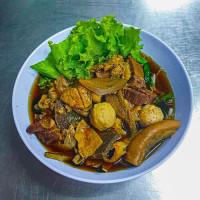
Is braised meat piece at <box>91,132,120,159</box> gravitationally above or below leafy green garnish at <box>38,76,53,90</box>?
below

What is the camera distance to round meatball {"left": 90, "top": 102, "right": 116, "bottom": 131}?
234 centimetres

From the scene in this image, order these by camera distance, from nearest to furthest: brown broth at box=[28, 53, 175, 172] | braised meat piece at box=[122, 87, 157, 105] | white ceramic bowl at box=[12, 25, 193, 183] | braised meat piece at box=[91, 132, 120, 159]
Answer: white ceramic bowl at box=[12, 25, 193, 183] < braised meat piece at box=[91, 132, 120, 159] < brown broth at box=[28, 53, 175, 172] < braised meat piece at box=[122, 87, 157, 105]

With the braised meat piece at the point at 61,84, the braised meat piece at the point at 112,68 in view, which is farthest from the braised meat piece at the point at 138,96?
the braised meat piece at the point at 61,84

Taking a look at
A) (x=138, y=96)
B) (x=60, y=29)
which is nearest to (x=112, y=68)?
(x=138, y=96)

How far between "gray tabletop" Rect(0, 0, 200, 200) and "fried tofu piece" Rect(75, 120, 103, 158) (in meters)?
0.57

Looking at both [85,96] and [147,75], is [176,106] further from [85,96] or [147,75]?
[85,96]

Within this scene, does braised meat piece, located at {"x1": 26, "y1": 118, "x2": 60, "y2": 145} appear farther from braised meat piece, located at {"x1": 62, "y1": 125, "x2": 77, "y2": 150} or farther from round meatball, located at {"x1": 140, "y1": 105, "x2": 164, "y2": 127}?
round meatball, located at {"x1": 140, "y1": 105, "x2": 164, "y2": 127}

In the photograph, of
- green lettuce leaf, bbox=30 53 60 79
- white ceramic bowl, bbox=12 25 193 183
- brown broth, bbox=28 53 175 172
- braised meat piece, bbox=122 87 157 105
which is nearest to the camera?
white ceramic bowl, bbox=12 25 193 183

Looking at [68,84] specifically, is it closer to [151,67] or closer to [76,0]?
[151,67]

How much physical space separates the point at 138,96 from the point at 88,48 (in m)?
0.79

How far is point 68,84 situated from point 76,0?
2.37 metres

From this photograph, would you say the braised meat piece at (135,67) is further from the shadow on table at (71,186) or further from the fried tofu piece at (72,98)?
the shadow on table at (71,186)

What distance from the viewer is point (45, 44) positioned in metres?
2.84

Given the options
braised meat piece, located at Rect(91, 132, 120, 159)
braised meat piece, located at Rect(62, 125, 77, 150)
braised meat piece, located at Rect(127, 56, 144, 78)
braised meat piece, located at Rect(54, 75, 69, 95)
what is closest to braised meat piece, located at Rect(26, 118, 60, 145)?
braised meat piece, located at Rect(62, 125, 77, 150)
